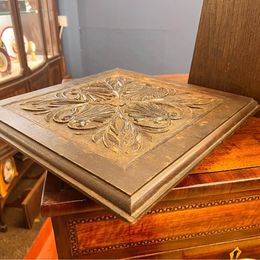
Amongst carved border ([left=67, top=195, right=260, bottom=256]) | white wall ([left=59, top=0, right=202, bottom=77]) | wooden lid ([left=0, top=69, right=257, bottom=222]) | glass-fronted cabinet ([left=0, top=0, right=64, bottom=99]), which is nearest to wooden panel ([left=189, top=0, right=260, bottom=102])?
wooden lid ([left=0, top=69, right=257, bottom=222])

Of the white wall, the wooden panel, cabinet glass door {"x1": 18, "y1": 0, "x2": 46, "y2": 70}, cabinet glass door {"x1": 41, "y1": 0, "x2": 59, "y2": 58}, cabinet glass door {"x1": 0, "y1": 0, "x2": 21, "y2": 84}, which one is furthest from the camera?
the white wall

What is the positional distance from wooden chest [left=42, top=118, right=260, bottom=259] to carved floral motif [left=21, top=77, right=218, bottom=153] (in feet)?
0.31

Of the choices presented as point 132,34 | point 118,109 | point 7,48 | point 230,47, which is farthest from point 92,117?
point 132,34

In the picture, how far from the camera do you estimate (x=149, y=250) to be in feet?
1.68

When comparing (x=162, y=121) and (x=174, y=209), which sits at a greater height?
(x=162, y=121)

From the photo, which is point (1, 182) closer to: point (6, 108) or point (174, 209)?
point (6, 108)

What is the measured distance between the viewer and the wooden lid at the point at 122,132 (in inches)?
13.5

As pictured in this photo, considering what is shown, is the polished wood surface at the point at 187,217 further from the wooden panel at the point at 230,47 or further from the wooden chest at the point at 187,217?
the wooden panel at the point at 230,47

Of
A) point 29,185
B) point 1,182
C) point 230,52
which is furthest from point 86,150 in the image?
point 29,185

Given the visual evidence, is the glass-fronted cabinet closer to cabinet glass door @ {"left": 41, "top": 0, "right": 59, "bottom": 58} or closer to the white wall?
cabinet glass door @ {"left": 41, "top": 0, "right": 59, "bottom": 58}

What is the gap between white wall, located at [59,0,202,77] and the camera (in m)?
1.62

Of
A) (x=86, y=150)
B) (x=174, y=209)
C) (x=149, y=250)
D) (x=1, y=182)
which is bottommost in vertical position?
(x=1, y=182)

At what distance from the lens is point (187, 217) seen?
481 millimetres

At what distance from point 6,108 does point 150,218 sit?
345mm
